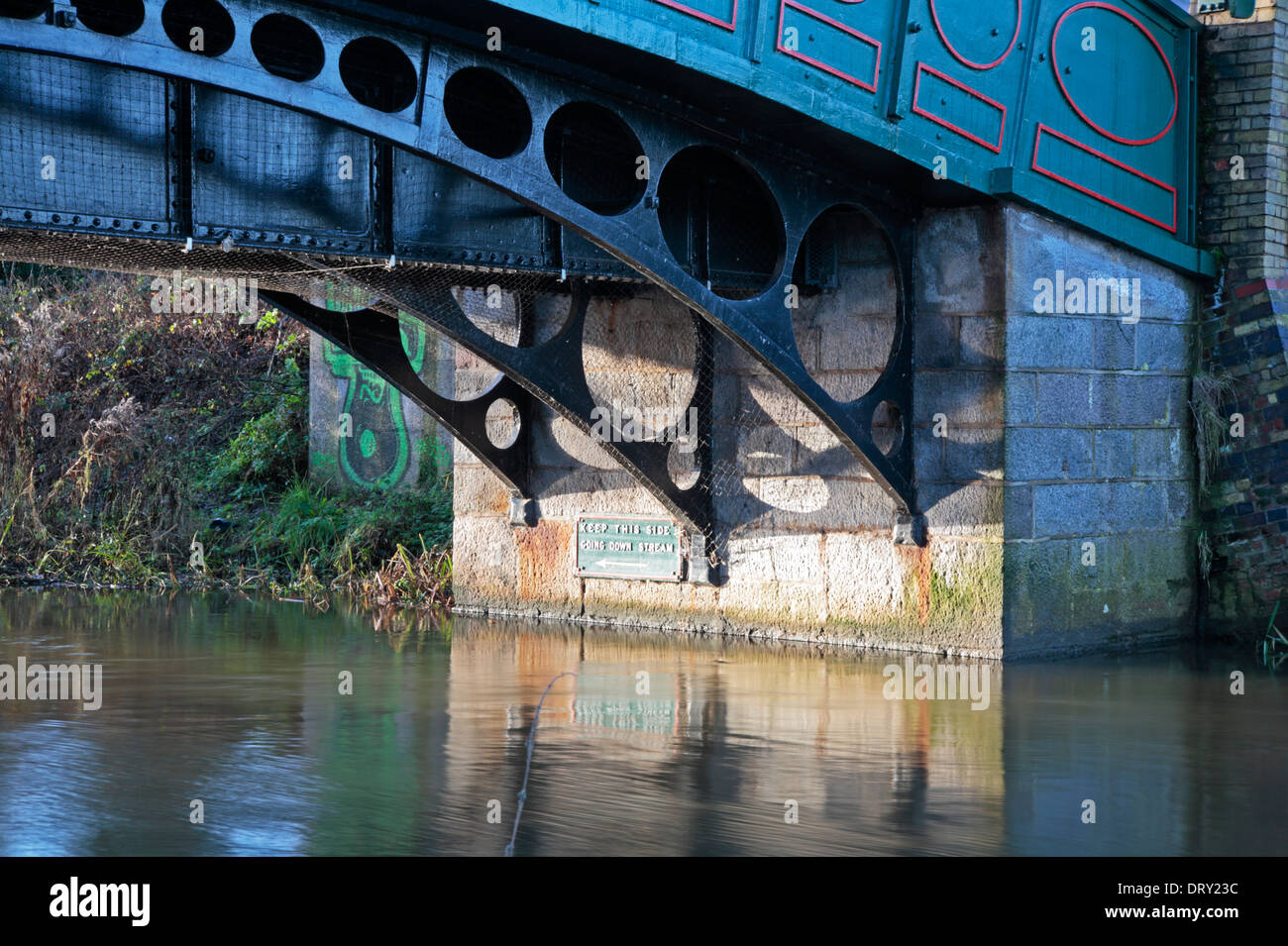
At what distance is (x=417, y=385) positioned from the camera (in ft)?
45.1

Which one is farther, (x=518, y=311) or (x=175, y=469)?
(x=175, y=469)

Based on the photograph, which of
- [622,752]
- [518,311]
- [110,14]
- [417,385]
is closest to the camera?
[622,752]

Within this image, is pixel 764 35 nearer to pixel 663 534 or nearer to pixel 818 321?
pixel 818 321

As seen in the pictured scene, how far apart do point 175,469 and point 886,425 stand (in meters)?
10.1

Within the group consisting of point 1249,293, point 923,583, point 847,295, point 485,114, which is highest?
point 485,114

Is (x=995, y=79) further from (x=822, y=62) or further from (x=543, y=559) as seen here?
(x=543, y=559)

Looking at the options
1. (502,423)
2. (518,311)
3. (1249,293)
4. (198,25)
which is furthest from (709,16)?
(1249,293)

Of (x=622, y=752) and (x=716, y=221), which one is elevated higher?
(x=716, y=221)

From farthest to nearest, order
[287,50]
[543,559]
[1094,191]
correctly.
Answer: [543,559]
[1094,191]
[287,50]

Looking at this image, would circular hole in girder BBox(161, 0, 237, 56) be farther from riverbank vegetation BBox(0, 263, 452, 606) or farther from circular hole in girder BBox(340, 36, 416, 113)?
riverbank vegetation BBox(0, 263, 452, 606)

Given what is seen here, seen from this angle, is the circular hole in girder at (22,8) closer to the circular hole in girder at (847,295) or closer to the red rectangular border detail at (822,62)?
the red rectangular border detail at (822,62)

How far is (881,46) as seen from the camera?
428 inches

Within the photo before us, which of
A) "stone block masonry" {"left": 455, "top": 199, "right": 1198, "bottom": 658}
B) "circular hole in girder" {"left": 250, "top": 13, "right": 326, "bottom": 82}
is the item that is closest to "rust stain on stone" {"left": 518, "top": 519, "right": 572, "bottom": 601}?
"stone block masonry" {"left": 455, "top": 199, "right": 1198, "bottom": 658}

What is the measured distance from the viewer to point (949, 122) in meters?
11.3
